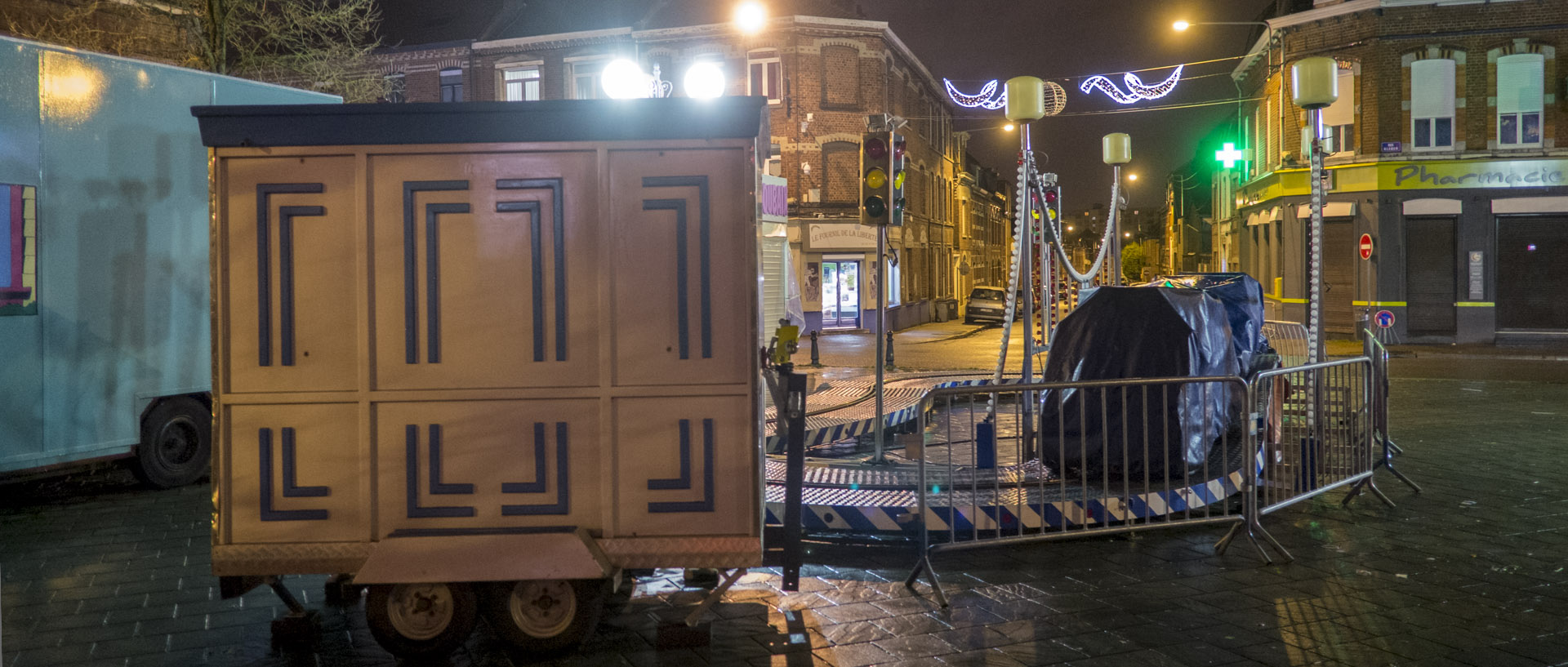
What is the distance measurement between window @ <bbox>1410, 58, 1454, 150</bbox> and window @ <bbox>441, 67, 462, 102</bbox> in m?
30.4

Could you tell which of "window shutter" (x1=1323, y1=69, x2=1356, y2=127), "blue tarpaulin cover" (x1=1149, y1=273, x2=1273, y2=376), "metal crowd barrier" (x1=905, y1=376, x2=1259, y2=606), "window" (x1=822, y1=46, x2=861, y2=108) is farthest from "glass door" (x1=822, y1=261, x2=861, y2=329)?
"metal crowd barrier" (x1=905, y1=376, x2=1259, y2=606)

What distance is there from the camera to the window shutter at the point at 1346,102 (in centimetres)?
2845

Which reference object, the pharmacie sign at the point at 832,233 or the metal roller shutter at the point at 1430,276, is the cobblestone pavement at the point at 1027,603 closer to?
the metal roller shutter at the point at 1430,276

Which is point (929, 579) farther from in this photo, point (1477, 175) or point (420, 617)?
point (1477, 175)

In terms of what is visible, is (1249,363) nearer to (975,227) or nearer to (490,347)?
(490,347)

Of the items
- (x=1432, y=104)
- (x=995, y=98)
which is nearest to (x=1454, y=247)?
(x=1432, y=104)

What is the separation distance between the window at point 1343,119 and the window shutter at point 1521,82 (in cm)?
340

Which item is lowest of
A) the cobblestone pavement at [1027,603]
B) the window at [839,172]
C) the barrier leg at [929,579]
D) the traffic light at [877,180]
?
the cobblestone pavement at [1027,603]

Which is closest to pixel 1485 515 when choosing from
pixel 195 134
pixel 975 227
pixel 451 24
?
pixel 195 134

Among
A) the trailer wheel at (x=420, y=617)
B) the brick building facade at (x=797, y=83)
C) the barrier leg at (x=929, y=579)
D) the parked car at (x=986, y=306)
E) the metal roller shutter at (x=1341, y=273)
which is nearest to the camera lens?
the trailer wheel at (x=420, y=617)

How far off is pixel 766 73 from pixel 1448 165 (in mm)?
20589

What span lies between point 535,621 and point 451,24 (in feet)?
123

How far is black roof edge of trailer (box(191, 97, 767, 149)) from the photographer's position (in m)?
4.47

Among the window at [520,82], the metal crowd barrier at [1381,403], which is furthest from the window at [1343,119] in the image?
the window at [520,82]
